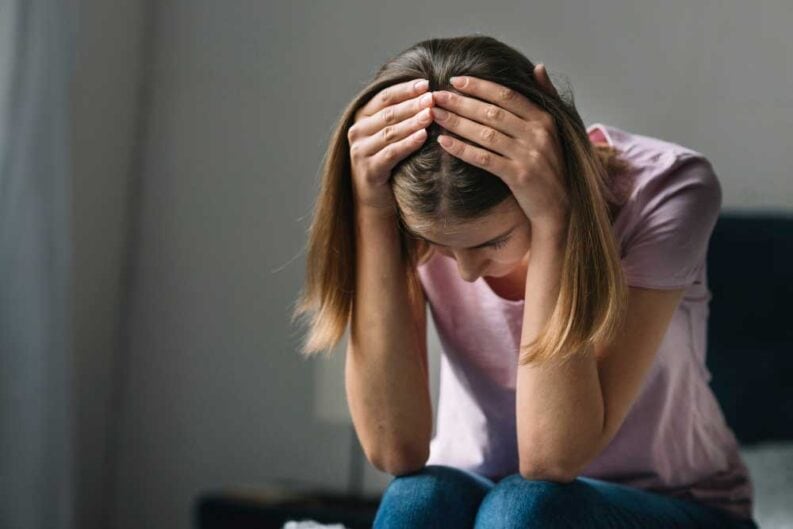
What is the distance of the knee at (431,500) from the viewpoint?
108 centimetres

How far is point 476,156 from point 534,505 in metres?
0.34

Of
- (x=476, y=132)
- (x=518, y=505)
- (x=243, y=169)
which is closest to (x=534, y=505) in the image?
(x=518, y=505)

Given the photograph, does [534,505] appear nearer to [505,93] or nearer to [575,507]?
[575,507]

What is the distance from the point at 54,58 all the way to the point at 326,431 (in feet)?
2.92

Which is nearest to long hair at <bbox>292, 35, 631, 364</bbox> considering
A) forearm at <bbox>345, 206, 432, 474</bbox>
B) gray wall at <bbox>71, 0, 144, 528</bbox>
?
forearm at <bbox>345, 206, 432, 474</bbox>

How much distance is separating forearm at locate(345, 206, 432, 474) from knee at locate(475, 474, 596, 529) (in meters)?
0.16

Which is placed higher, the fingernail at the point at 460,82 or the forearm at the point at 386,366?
the fingernail at the point at 460,82

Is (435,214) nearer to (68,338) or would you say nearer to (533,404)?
(533,404)

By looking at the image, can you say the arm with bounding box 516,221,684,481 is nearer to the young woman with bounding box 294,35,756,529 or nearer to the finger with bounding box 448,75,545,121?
the young woman with bounding box 294,35,756,529

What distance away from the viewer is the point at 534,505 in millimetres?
1039

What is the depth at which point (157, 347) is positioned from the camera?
2.23 m

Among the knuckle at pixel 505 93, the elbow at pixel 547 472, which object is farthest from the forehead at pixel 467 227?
the elbow at pixel 547 472

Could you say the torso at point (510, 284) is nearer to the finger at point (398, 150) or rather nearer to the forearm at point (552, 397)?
the forearm at point (552, 397)

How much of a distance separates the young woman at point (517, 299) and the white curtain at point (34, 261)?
0.70m
